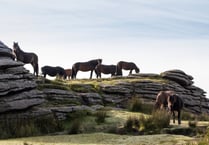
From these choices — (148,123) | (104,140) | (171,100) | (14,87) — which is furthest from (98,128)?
(171,100)

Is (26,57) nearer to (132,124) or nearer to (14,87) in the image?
(14,87)

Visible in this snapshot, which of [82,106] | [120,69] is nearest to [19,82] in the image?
[82,106]

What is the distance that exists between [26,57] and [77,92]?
4.76 metres


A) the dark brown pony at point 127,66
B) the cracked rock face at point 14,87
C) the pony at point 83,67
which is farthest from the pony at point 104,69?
the cracked rock face at point 14,87

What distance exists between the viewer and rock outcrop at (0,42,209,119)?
77.2ft

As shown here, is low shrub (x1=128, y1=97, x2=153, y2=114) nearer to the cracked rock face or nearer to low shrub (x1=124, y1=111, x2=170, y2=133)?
low shrub (x1=124, y1=111, x2=170, y2=133)

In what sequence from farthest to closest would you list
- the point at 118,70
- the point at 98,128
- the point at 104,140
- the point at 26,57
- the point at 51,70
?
the point at 118,70 < the point at 51,70 < the point at 26,57 < the point at 98,128 < the point at 104,140

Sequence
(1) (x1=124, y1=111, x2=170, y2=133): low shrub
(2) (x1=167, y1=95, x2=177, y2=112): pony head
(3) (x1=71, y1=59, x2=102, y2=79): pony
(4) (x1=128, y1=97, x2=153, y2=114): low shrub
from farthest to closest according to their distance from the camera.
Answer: (3) (x1=71, y1=59, x2=102, y2=79): pony
(4) (x1=128, y1=97, x2=153, y2=114): low shrub
(2) (x1=167, y1=95, x2=177, y2=112): pony head
(1) (x1=124, y1=111, x2=170, y2=133): low shrub

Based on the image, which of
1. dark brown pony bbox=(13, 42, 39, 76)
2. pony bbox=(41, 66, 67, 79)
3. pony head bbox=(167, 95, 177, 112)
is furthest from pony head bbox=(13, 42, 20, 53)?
pony head bbox=(167, 95, 177, 112)

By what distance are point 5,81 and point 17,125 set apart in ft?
8.31

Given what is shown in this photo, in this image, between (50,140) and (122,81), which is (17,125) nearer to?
(50,140)

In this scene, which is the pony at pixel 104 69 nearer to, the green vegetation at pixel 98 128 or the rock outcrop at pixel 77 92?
the rock outcrop at pixel 77 92

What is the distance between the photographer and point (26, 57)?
32406 mm

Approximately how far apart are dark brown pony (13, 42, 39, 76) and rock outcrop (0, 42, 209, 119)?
359 centimetres
